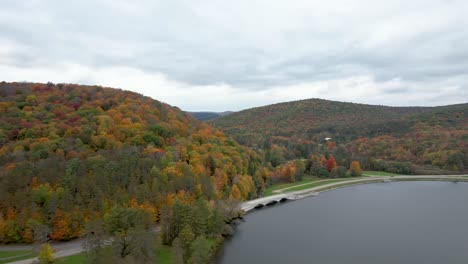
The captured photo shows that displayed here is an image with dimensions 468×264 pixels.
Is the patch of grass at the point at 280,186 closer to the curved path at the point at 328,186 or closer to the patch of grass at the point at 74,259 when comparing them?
the curved path at the point at 328,186

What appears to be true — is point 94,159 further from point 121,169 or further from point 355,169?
point 355,169

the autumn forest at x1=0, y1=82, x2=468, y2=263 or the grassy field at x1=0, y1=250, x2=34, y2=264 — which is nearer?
the grassy field at x1=0, y1=250, x2=34, y2=264

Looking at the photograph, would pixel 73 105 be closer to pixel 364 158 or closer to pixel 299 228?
pixel 299 228

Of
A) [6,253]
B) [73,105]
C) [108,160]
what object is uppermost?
[73,105]

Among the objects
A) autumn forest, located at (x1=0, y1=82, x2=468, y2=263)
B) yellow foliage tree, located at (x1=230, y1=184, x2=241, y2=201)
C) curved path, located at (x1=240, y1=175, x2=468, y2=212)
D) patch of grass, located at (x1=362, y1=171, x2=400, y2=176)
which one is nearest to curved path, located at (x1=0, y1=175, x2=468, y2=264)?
curved path, located at (x1=240, y1=175, x2=468, y2=212)

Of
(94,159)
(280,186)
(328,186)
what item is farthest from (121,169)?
(328,186)

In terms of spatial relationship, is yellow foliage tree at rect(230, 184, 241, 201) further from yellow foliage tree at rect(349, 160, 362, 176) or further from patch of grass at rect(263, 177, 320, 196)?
yellow foliage tree at rect(349, 160, 362, 176)

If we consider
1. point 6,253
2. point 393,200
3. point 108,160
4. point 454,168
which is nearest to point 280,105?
point 454,168
